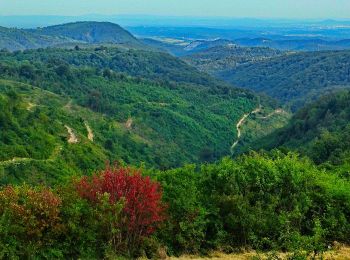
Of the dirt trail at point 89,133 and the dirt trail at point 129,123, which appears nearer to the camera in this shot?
the dirt trail at point 89,133

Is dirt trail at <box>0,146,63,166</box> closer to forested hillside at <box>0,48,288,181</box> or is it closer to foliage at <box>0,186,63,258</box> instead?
forested hillside at <box>0,48,288,181</box>

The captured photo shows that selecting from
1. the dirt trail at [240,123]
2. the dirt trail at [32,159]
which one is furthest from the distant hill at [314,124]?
the dirt trail at [32,159]

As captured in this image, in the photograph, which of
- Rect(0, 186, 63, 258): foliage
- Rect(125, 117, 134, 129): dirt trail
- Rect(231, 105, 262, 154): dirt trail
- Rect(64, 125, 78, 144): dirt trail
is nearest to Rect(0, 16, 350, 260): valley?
Rect(0, 186, 63, 258): foliage

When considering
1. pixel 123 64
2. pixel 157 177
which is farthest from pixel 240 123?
pixel 157 177

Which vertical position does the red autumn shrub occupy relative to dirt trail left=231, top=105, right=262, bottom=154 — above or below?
above

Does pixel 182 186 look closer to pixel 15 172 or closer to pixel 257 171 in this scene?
pixel 257 171

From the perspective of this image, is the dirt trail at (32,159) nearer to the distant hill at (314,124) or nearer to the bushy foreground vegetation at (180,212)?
the bushy foreground vegetation at (180,212)
